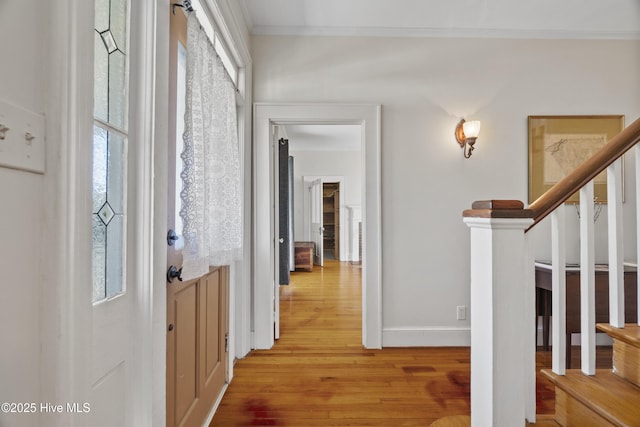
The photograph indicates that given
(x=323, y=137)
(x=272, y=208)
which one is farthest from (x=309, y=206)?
(x=272, y=208)

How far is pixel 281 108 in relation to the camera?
263cm

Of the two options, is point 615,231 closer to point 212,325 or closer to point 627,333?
point 627,333

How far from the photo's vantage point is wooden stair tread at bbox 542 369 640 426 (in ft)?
3.27

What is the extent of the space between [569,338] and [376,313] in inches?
60.5

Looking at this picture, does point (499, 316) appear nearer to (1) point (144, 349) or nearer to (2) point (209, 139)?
(1) point (144, 349)

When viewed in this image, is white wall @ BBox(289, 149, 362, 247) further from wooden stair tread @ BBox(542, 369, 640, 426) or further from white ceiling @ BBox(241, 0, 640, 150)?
wooden stair tread @ BBox(542, 369, 640, 426)

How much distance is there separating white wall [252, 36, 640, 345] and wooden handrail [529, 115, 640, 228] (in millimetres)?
1553

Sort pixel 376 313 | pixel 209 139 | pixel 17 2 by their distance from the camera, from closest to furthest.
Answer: pixel 17 2 → pixel 209 139 → pixel 376 313

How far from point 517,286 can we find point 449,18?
245 centimetres

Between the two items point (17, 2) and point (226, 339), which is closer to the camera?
point (17, 2)

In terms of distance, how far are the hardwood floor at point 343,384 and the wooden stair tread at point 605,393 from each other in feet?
2.59

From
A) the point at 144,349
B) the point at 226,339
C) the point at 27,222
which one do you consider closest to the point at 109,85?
the point at 27,222

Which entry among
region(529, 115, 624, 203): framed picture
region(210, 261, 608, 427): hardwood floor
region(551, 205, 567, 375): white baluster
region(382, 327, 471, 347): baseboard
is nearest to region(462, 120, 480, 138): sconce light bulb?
region(529, 115, 624, 203): framed picture

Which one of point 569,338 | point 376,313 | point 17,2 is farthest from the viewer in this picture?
point 376,313
